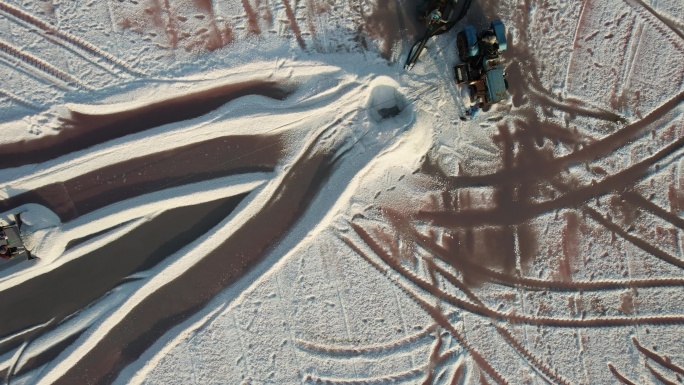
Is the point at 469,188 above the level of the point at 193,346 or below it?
above

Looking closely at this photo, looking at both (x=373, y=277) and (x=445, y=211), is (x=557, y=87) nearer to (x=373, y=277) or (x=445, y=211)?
(x=445, y=211)

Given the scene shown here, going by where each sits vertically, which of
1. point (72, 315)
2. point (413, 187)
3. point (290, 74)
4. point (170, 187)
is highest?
point (290, 74)

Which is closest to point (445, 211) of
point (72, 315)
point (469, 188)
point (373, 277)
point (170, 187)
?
point (469, 188)

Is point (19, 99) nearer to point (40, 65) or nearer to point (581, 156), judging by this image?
point (40, 65)

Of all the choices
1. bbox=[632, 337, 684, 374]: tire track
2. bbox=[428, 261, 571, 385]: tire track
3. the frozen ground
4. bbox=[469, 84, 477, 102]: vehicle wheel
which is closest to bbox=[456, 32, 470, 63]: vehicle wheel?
the frozen ground

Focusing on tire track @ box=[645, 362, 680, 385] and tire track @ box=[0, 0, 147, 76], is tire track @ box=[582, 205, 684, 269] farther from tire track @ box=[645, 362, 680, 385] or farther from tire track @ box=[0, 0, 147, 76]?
tire track @ box=[0, 0, 147, 76]

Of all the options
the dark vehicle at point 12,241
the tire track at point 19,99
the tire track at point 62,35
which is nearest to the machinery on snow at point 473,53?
the tire track at point 62,35
